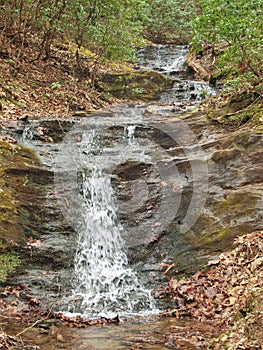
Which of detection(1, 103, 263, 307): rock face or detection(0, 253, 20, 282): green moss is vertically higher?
detection(1, 103, 263, 307): rock face

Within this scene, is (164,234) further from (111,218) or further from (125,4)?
(125,4)

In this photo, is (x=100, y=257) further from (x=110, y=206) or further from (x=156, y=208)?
(x=156, y=208)

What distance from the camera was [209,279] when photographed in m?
5.39

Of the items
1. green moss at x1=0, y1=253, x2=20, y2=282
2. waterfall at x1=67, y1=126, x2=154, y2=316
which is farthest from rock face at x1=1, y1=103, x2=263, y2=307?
green moss at x1=0, y1=253, x2=20, y2=282

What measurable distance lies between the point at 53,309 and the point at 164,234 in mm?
2376

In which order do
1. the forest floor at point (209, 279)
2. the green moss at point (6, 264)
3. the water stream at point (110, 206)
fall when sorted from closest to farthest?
the forest floor at point (209, 279), the green moss at point (6, 264), the water stream at point (110, 206)

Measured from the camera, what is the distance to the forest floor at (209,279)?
3270 millimetres

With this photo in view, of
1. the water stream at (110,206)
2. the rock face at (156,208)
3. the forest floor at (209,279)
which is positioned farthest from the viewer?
the rock face at (156,208)

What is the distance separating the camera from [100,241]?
6.85 metres

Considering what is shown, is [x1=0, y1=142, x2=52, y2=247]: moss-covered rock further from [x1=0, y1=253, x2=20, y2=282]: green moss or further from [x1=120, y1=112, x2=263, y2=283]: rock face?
[x1=120, y1=112, x2=263, y2=283]: rock face

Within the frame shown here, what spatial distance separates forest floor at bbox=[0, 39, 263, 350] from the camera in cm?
327

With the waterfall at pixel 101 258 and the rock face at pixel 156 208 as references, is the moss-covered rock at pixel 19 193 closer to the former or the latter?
the rock face at pixel 156 208

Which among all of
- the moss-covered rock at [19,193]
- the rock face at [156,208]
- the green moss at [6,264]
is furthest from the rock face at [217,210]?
the green moss at [6,264]

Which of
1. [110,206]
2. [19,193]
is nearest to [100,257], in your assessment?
[110,206]
